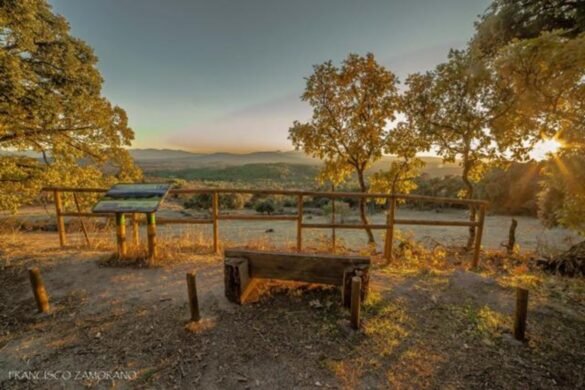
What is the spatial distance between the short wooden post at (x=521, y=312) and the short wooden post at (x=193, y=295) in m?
3.69

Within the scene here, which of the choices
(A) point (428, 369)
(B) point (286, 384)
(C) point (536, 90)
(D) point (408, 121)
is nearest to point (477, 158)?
(D) point (408, 121)

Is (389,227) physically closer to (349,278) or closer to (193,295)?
(349,278)

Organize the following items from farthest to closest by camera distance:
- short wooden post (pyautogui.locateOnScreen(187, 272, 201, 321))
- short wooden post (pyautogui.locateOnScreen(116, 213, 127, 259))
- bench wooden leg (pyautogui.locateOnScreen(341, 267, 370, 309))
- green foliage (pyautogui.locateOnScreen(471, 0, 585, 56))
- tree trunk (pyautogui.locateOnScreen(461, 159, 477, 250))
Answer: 1. tree trunk (pyautogui.locateOnScreen(461, 159, 477, 250))
2. green foliage (pyautogui.locateOnScreen(471, 0, 585, 56))
3. short wooden post (pyautogui.locateOnScreen(116, 213, 127, 259))
4. bench wooden leg (pyautogui.locateOnScreen(341, 267, 370, 309))
5. short wooden post (pyautogui.locateOnScreen(187, 272, 201, 321))

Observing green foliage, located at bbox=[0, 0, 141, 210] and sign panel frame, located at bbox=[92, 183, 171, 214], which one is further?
green foliage, located at bbox=[0, 0, 141, 210]

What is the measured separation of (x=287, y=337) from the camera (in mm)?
2998

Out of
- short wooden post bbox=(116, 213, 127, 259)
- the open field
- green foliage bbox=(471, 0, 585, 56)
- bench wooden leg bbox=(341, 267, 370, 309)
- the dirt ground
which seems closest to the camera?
the dirt ground

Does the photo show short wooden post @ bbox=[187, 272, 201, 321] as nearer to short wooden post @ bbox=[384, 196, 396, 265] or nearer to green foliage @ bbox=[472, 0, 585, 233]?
short wooden post @ bbox=[384, 196, 396, 265]

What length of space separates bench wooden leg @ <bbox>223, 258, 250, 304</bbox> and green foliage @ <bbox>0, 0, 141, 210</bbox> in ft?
16.1

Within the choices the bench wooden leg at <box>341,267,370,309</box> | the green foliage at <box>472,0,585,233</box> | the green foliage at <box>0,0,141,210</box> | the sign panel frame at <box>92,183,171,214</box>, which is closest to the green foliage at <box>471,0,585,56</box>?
the green foliage at <box>472,0,585,233</box>

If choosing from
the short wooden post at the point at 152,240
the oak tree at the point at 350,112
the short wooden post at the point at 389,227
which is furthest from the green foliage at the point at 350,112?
the short wooden post at the point at 152,240

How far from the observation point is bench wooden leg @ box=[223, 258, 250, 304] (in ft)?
11.3

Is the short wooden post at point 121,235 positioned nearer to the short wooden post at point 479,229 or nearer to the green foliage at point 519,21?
the short wooden post at point 479,229

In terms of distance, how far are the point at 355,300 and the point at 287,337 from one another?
89 cm

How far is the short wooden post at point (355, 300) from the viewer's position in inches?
114
